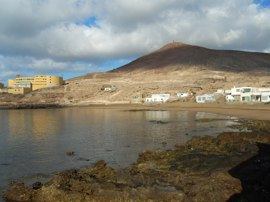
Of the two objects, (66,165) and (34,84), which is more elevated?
(34,84)

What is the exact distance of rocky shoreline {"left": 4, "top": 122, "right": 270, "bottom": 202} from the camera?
1689cm

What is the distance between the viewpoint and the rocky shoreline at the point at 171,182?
16.9 metres

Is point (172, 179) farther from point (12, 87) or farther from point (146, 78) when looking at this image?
point (12, 87)

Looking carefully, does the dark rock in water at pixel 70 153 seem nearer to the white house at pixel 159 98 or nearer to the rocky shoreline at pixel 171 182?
the rocky shoreline at pixel 171 182

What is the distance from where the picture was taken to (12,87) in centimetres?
18988

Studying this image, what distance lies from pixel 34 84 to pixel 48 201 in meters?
183

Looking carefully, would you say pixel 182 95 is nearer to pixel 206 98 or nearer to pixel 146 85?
pixel 206 98

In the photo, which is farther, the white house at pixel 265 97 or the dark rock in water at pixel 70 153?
the white house at pixel 265 97

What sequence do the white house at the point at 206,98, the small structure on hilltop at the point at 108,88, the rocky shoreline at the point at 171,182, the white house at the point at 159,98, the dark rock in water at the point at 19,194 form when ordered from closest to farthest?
the rocky shoreline at the point at 171,182, the dark rock in water at the point at 19,194, the white house at the point at 206,98, the white house at the point at 159,98, the small structure on hilltop at the point at 108,88

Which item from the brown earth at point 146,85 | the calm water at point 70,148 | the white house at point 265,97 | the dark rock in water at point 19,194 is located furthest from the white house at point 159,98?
the dark rock in water at point 19,194

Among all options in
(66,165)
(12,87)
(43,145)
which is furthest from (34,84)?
(66,165)

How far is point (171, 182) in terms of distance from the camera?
62.7ft

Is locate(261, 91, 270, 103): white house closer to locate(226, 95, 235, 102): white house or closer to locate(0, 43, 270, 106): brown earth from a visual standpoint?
locate(226, 95, 235, 102): white house

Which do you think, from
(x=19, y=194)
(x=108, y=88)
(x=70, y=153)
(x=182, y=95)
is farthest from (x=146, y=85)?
(x=19, y=194)
